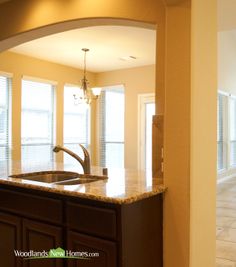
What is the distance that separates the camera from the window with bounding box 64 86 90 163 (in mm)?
6707

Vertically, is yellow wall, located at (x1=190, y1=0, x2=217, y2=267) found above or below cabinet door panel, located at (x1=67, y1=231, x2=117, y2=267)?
above

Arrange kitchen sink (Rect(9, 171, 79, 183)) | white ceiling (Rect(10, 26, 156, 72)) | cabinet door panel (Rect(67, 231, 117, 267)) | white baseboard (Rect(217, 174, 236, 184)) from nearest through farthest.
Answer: cabinet door panel (Rect(67, 231, 117, 267)) < kitchen sink (Rect(9, 171, 79, 183)) < white ceiling (Rect(10, 26, 156, 72)) < white baseboard (Rect(217, 174, 236, 184))

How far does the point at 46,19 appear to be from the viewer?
2869 millimetres

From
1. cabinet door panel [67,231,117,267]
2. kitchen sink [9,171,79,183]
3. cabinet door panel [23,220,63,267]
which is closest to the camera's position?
cabinet door panel [67,231,117,267]

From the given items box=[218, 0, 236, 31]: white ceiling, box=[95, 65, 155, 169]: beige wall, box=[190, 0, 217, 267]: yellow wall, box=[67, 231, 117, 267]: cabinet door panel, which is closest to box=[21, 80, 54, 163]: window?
box=[95, 65, 155, 169]: beige wall

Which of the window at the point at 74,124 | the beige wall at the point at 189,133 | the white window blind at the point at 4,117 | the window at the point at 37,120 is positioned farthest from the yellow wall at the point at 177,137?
the window at the point at 74,124

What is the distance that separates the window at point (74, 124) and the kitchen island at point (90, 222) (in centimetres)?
435

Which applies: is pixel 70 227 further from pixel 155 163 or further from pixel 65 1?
pixel 65 1

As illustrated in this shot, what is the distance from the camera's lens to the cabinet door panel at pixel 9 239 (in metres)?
2.27

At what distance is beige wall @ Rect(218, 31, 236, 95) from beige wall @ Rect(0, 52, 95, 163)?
12.2ft

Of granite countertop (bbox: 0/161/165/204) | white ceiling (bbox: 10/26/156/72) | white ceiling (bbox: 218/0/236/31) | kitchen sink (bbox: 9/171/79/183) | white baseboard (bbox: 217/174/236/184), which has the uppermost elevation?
white ceiling (bbox: 10/26/156/72)

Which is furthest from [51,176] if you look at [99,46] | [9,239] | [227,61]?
[227,61]

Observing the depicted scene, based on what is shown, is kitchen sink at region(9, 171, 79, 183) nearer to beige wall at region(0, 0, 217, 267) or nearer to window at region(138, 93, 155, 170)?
beige wall at region(0, 0, 217, 267)

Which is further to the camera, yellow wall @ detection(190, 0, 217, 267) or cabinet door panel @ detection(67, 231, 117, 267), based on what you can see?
yellow wall @ detection(190, 0, 217, 267)
